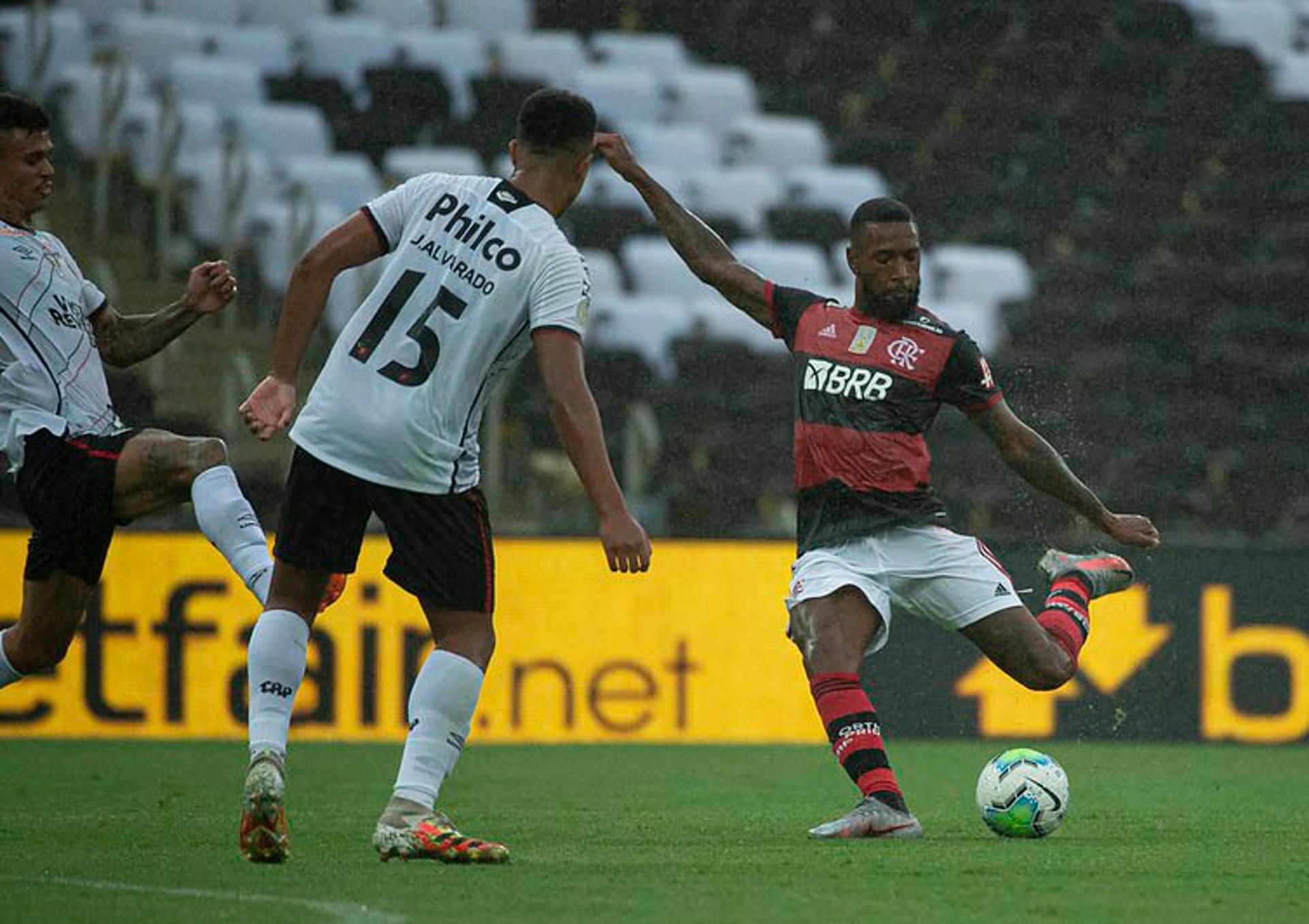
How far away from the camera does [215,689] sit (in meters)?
12.5

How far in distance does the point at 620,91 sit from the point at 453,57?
1375 mm

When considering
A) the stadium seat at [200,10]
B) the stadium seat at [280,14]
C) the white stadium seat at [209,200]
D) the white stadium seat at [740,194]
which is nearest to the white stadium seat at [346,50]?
the stadium seat at [280,14]

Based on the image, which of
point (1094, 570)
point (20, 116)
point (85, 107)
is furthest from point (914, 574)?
point (85, 107)

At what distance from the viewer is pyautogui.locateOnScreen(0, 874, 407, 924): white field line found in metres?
5.20

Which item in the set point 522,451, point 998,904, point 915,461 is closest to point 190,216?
point 522,451

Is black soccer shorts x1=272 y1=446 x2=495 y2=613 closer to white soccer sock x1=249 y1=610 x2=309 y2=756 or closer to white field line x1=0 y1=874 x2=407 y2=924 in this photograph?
white soccer sock x1=249 y1=610 x2=309 y2=756

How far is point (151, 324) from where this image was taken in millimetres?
7727

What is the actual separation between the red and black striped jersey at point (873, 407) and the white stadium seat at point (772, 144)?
10.6 meters

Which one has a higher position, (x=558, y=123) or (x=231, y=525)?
(x=558, y=123)

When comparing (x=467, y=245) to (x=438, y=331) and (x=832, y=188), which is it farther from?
(x=832, y=188)

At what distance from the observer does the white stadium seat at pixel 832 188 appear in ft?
57.9

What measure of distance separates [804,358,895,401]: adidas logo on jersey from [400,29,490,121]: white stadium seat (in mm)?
Answer: 9919

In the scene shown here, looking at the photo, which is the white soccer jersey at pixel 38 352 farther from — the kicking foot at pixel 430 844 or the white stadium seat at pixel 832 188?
the white stadium seat at pixel 832 188

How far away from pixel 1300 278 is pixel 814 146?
3952 millimetres
